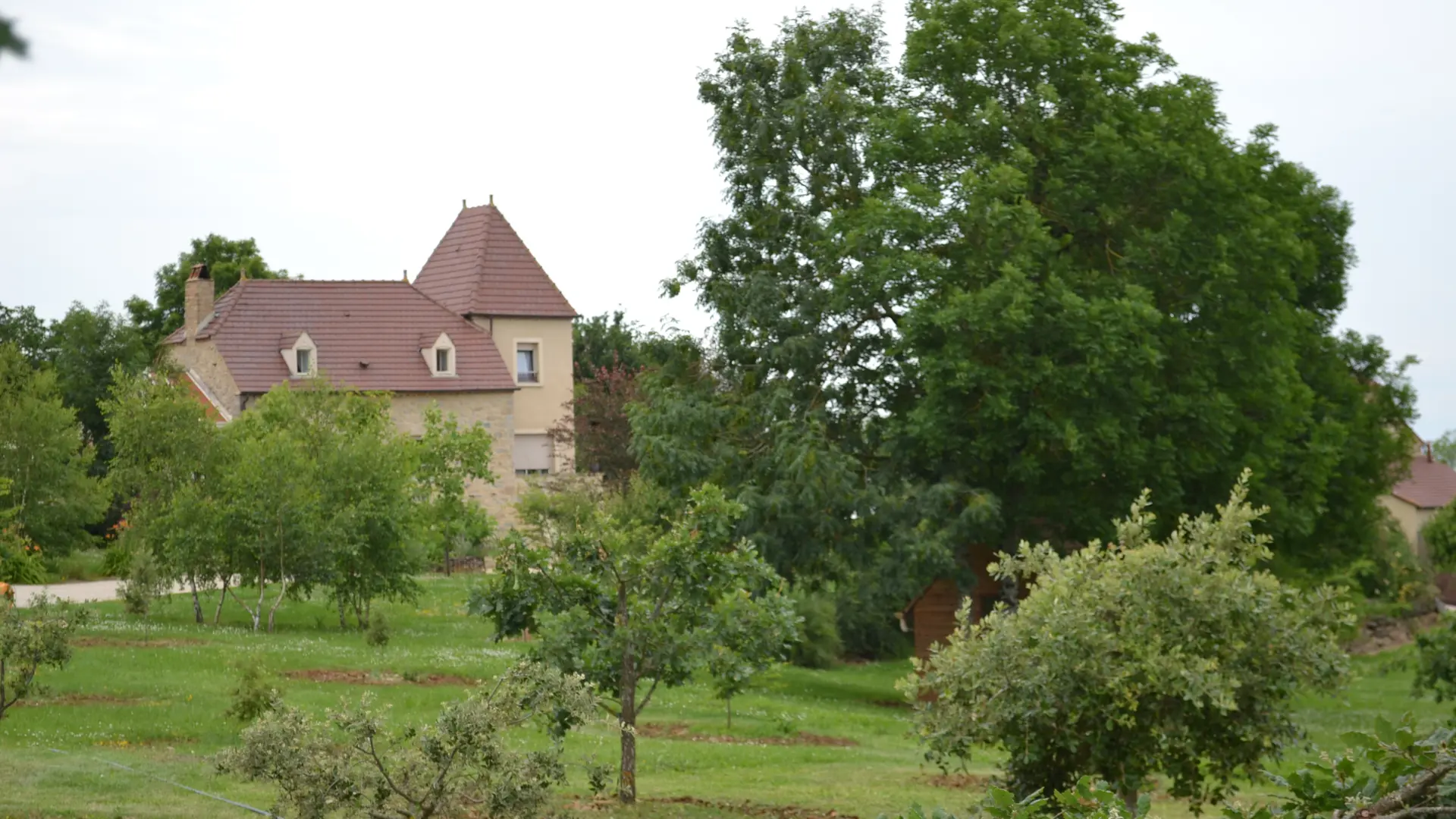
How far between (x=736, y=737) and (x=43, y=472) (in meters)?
18.1

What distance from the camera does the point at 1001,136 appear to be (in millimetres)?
29984

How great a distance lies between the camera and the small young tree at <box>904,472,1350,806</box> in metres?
14.3

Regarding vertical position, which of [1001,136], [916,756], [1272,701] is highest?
[1001,136]

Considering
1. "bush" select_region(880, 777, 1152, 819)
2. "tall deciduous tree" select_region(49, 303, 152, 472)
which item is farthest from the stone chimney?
"bush" select_region(880, 777, 1152, 819)

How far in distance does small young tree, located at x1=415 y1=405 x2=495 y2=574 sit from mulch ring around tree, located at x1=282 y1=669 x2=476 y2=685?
53.2ft

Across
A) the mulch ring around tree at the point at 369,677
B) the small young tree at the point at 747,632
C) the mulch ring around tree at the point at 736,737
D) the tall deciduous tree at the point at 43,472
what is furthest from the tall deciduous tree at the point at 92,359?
the small young tree at the point at 747,632

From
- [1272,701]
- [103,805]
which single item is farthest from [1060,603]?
[103,805]

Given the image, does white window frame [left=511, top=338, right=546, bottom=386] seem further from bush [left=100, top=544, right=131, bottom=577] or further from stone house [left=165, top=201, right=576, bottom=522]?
bush [left=100, top=544, right=131, bottom=577]

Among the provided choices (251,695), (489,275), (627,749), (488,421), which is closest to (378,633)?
Result: (251,695)

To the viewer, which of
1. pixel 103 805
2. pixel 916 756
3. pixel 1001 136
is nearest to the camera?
pixel 103 805

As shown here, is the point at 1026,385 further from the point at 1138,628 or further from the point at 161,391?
the point at 161,391

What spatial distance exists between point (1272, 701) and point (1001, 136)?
1680cm

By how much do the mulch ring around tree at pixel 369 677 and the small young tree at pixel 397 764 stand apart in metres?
12.1

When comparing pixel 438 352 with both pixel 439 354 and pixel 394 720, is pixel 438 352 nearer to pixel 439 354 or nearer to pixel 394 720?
pixel 439 354
